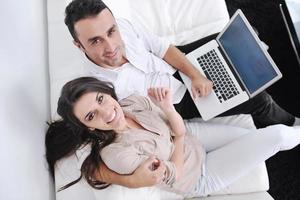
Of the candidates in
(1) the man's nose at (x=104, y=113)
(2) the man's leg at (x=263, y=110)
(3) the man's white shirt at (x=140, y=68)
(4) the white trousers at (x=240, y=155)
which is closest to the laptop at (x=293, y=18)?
(2) the man's leg at (x=263, y=110)

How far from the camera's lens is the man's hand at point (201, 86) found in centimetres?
147

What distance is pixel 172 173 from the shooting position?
122cm

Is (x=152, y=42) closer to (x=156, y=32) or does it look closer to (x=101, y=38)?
(x=156, y=32)

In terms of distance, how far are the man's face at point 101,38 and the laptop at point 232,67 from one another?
14.3 inches

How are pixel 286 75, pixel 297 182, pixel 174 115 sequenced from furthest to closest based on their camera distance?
1. pixel 286 75
2. pixel 297 182
3. pixel 174 115

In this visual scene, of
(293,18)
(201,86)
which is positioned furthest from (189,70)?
(293,18)

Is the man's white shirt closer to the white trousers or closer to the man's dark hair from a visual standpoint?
the man's dark hair

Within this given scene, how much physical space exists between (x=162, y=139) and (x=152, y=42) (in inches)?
16.5

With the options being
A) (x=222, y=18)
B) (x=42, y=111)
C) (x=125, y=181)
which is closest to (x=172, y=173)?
(x=125, y=181)

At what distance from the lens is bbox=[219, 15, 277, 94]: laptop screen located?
1.38 meters

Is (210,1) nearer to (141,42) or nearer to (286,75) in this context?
(141,42)

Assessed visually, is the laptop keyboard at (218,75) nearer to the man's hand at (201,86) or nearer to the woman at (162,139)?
the man's hand at (201,86)

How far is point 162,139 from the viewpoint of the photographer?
51.2 inches

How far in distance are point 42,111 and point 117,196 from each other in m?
0.41
